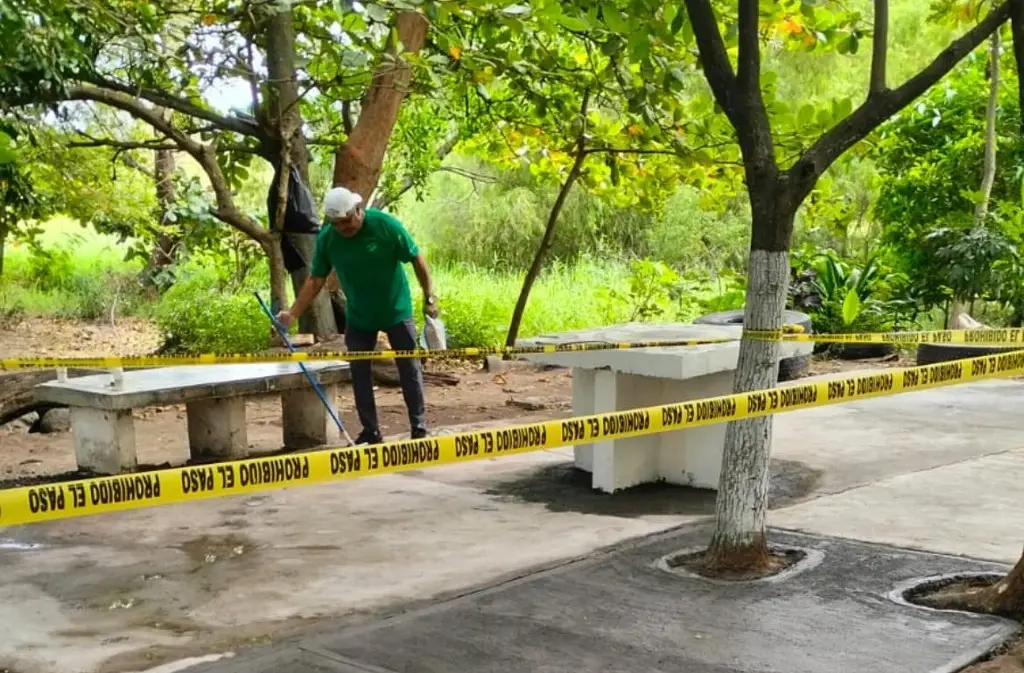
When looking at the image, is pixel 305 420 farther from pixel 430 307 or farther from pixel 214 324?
pixel 214 324

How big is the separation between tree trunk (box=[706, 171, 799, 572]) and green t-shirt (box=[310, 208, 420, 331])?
288 centimetres

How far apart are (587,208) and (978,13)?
15698mm

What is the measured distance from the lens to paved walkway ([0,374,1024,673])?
4152 mm

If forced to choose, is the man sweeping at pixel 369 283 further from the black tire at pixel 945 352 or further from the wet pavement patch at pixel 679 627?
the black tire at pixel 945 352

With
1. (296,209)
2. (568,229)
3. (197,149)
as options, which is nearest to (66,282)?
(568,229)

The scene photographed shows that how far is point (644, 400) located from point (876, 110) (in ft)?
7.99

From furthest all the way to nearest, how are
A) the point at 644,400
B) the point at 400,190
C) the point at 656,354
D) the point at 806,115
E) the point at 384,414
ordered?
the point at 400,190 → the point at 384,414 → the point at 644,400 → the point at 656,354 → the point at 806,115

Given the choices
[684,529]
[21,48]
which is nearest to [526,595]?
[684,529]

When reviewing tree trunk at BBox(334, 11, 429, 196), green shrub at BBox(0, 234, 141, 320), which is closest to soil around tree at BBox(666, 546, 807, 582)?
tree trunk at BBox(334, 11, 429, 196)

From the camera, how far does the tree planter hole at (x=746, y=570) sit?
449 cm

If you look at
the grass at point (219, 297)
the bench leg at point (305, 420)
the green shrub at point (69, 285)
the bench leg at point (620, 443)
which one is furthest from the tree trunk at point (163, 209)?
the bench leg at point (620, 443)

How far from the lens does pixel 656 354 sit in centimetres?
584

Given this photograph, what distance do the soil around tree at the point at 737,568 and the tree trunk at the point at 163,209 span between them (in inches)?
400

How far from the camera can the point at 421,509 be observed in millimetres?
6008
